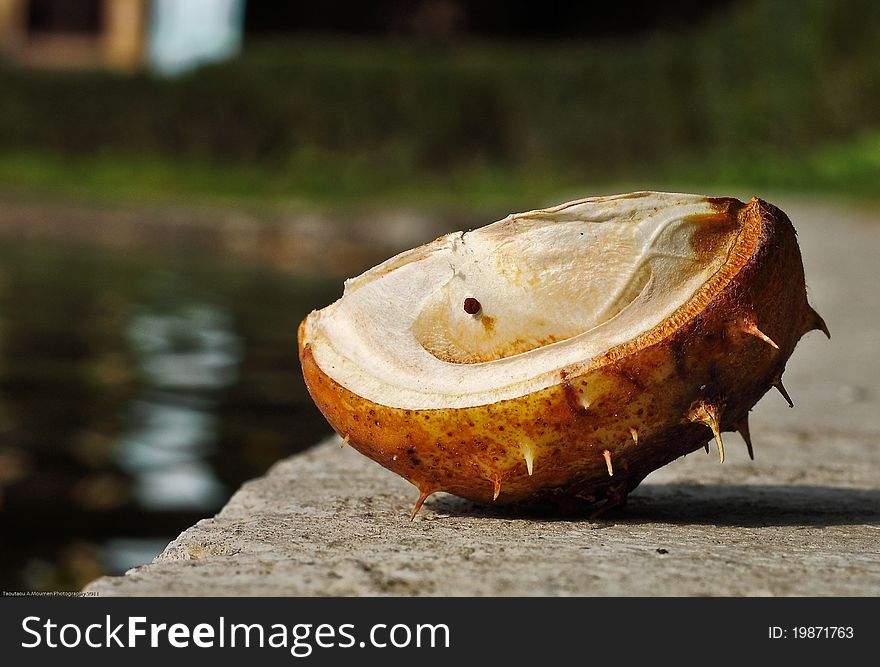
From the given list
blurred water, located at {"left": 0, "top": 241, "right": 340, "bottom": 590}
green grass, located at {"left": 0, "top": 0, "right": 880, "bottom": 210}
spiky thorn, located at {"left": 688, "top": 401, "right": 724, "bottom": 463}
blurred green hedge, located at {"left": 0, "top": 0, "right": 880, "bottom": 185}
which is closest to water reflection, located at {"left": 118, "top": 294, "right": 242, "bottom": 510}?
blurred water, located at {"left": 0, "top": 241, "right": 340, "bottom": 590}

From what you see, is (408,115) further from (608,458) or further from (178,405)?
(608,458)

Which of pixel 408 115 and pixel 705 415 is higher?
pixel 408 115

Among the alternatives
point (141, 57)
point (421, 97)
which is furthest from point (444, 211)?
point (141, 57)

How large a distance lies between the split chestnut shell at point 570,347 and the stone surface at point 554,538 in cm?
12

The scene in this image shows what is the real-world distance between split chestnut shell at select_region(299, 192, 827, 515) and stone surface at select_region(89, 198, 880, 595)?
12cm

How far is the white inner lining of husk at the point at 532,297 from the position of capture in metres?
1.87

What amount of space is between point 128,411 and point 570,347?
10.9 ft

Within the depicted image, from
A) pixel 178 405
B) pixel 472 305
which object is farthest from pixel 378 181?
pixel 472 305

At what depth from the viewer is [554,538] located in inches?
73.5

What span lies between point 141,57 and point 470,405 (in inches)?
711

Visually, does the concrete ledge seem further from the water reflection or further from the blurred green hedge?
the blurred green hedge

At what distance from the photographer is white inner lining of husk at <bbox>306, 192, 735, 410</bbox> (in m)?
1.87

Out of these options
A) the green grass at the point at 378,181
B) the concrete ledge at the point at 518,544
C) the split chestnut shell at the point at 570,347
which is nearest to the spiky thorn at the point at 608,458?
the split chestnut shell at the point at 570,347

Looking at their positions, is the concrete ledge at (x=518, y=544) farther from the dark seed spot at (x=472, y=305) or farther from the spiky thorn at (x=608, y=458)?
the dark seed spot at (x=472, y=305)
